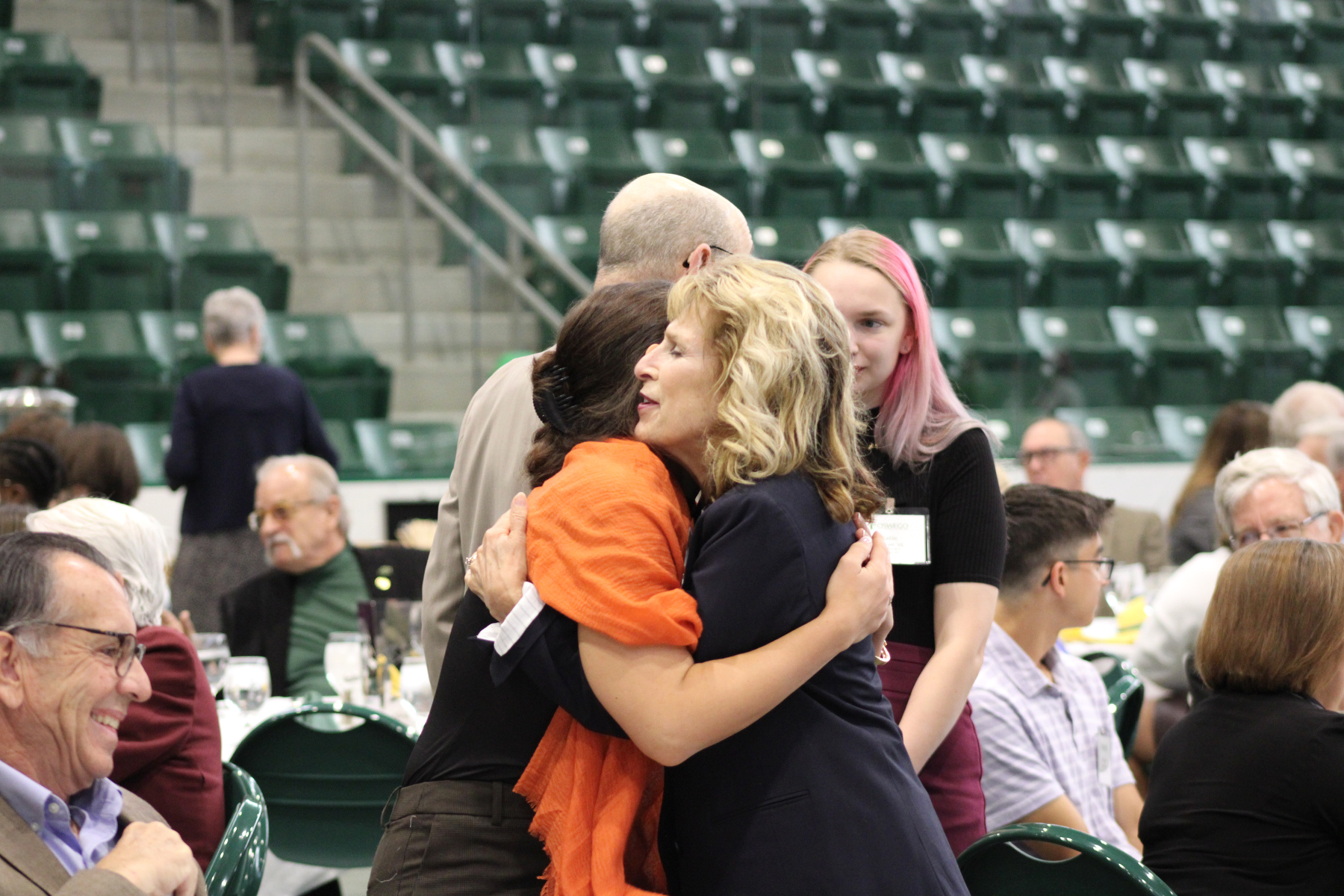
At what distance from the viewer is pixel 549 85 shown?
25.2ft

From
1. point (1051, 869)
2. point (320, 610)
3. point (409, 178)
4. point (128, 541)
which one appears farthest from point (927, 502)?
point (409, 178)

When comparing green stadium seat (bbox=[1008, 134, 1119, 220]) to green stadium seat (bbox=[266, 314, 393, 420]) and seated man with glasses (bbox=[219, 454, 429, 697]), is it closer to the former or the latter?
green stadium seat (bbox=[266, 314, 393, 420])

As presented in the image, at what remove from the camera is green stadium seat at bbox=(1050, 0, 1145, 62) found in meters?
9.36

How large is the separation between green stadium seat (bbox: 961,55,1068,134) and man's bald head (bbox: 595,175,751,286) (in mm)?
7286

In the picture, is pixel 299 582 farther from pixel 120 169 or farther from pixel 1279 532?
pixel 120 169

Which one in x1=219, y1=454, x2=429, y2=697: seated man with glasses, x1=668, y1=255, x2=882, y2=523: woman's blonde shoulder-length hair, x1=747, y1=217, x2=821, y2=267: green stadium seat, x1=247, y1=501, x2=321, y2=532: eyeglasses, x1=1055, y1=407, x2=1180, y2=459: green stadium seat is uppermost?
x1=668, y1=255, x2=882, y2=523: woman's blonde shoulder-length hair

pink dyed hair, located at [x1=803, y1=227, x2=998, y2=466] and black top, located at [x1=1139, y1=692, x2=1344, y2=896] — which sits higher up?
pink dyed hair, located at [x1=803, y1=227, x2=998, y2=466]

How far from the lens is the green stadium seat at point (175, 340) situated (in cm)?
674

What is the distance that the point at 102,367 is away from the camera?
6617mm

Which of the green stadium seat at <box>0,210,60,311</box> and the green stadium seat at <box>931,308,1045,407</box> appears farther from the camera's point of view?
the green stadium seat at <box>931,308,1045,407</box>

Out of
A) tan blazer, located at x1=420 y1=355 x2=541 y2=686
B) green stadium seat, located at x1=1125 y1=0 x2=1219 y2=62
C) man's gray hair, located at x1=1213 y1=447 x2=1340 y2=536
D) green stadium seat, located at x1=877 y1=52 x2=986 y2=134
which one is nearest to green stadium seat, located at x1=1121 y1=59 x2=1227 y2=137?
green stadium seat, located at x1=1125 y1=0 x2=1219 y2=62

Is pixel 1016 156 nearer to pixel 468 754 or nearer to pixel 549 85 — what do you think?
pixel 549 85

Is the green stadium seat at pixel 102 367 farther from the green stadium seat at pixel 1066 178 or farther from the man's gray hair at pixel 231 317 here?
the green stadium seat at pixel 1066 178

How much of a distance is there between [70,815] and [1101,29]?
8.96 metres
